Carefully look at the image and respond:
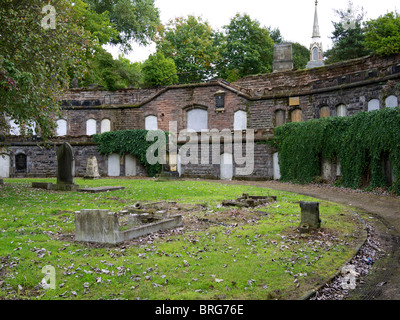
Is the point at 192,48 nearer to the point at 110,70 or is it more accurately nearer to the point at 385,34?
the point at 110,70

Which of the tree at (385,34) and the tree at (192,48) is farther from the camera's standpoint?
the tree at (192,48)

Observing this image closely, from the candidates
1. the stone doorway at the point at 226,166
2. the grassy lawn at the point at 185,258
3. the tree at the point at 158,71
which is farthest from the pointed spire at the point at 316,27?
the grassy lawn at the point at 185,258

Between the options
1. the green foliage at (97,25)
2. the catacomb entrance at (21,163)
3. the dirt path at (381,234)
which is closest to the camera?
the dirt path at (381,234)

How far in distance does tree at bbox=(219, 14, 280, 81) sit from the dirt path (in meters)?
30.5

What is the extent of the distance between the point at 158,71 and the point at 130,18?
1430cm

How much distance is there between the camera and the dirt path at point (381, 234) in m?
5.20

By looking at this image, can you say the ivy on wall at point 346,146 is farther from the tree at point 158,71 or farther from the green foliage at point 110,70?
the green foliage at point 110,70

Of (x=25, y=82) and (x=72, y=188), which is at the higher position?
(x=25, y=82)

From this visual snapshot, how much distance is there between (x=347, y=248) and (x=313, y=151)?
1483cm

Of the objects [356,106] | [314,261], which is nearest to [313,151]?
[356,106]

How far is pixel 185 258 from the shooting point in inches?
253

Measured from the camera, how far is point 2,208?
11117 mm

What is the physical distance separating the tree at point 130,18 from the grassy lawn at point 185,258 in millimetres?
40692
